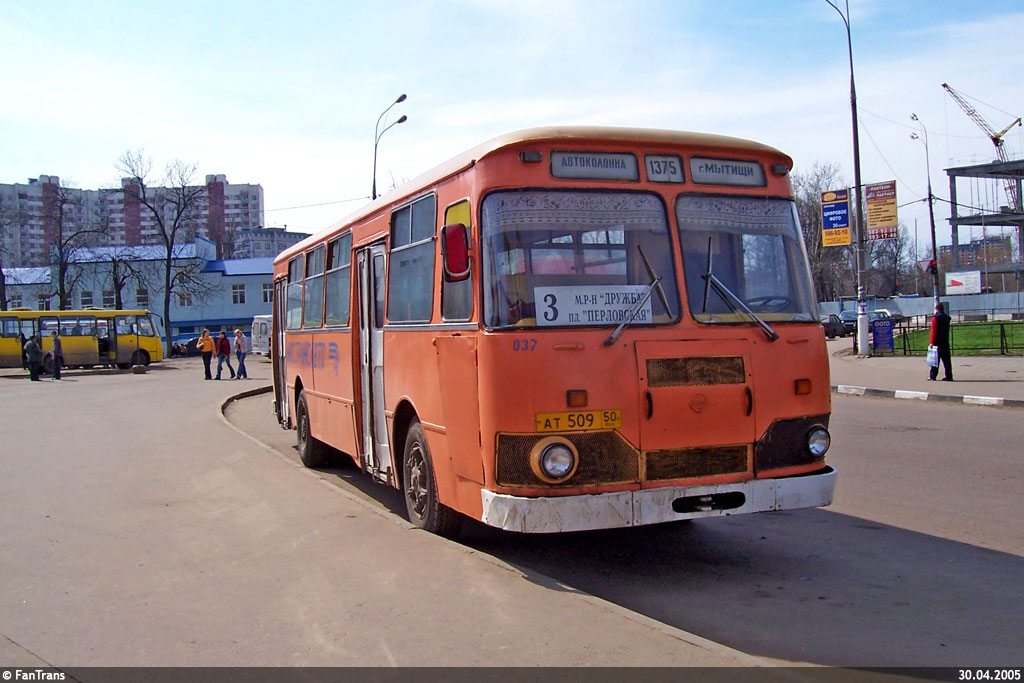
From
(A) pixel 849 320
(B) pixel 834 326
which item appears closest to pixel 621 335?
(B) pixel 834 326

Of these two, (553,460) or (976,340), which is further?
(976,340)

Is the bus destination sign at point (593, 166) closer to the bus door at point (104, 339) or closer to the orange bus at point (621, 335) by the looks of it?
the orange bus at point (621, 335)

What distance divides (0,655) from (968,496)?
25.8ft

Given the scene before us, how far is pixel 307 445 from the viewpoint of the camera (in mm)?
11484

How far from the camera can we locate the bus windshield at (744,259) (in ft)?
19.9

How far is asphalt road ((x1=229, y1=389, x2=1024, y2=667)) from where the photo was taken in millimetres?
4793

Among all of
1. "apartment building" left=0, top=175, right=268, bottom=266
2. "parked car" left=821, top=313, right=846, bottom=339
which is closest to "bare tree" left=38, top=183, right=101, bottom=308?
"apartment building" left=0, top=175, right=268, bottom=266

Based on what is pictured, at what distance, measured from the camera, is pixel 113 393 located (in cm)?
2553

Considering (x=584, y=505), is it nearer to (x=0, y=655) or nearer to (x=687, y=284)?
(x=687, y=284)

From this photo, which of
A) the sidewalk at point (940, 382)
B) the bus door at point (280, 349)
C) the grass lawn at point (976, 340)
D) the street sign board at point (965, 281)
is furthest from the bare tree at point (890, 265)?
the bus door at point (280, 349)

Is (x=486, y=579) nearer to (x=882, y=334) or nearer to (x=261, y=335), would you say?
(x=882, y=334)

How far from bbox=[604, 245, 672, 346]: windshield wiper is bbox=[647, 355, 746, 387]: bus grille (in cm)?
28

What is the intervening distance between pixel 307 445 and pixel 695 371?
6888 millimetres

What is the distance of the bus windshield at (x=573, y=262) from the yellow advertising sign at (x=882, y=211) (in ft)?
93.2
